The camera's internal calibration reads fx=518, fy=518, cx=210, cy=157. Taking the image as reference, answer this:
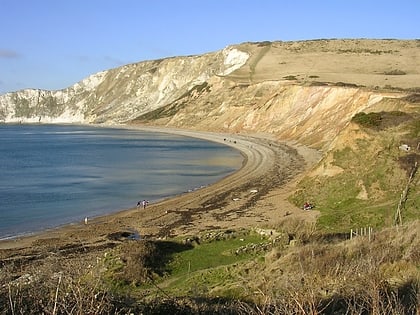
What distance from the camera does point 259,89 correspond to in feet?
332

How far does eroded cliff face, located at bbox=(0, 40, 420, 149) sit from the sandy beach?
11791mm

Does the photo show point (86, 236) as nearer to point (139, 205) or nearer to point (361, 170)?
point (139, 205)

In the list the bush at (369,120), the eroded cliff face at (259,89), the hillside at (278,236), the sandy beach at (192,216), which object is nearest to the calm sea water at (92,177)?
the sandy beach at (192,216)

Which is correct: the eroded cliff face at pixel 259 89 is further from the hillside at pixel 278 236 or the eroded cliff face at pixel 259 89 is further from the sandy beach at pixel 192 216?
the sandy beach at pixel 192 216

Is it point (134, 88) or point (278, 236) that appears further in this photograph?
point (134, 88)

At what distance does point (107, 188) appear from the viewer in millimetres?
41562

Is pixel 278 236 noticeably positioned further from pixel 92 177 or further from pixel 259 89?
pixel 259 89

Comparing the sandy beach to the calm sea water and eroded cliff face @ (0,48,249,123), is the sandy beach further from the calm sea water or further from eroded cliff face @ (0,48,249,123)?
eroded cliff face @ (0,48,249,123)

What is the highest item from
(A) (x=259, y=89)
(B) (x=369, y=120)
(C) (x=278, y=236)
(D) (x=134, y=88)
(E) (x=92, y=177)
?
(D) (x=134, y=88)

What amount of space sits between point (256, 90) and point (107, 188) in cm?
6499

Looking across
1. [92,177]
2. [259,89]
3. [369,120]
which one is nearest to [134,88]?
[259,89]

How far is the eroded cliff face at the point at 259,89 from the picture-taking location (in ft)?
229

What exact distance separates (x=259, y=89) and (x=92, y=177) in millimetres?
58829

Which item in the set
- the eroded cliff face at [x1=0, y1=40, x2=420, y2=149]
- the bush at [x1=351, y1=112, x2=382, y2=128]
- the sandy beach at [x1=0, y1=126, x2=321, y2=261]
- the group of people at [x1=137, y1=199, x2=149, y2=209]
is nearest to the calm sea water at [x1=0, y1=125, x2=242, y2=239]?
the group of people at [x1=137, y1=199, x2=149, y2=209]
